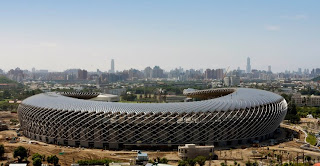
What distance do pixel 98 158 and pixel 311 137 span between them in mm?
49880

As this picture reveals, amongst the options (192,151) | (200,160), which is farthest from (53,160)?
(200,160)

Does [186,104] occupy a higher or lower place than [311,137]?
higher

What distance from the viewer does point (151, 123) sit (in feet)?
218

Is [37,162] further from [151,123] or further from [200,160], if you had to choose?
[200,160]

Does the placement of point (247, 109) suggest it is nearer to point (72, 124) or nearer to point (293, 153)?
point (293, 153)

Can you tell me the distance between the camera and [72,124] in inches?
2761

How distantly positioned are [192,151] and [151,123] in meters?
9.81

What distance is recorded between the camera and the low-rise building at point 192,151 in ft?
199

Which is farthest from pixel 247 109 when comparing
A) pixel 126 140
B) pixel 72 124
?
pixel 72 124

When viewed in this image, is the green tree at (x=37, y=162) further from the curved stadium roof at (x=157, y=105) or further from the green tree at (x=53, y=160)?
the curved stadium roof at (x=157, y=105)

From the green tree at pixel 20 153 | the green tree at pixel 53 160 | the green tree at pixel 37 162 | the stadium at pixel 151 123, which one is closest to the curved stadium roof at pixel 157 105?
the stadium at pixel 151 123

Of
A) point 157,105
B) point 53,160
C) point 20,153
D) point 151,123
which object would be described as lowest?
point 53,160

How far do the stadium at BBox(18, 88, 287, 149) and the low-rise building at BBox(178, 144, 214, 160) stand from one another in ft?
19.6

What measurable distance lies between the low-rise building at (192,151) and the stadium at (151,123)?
598 cm
